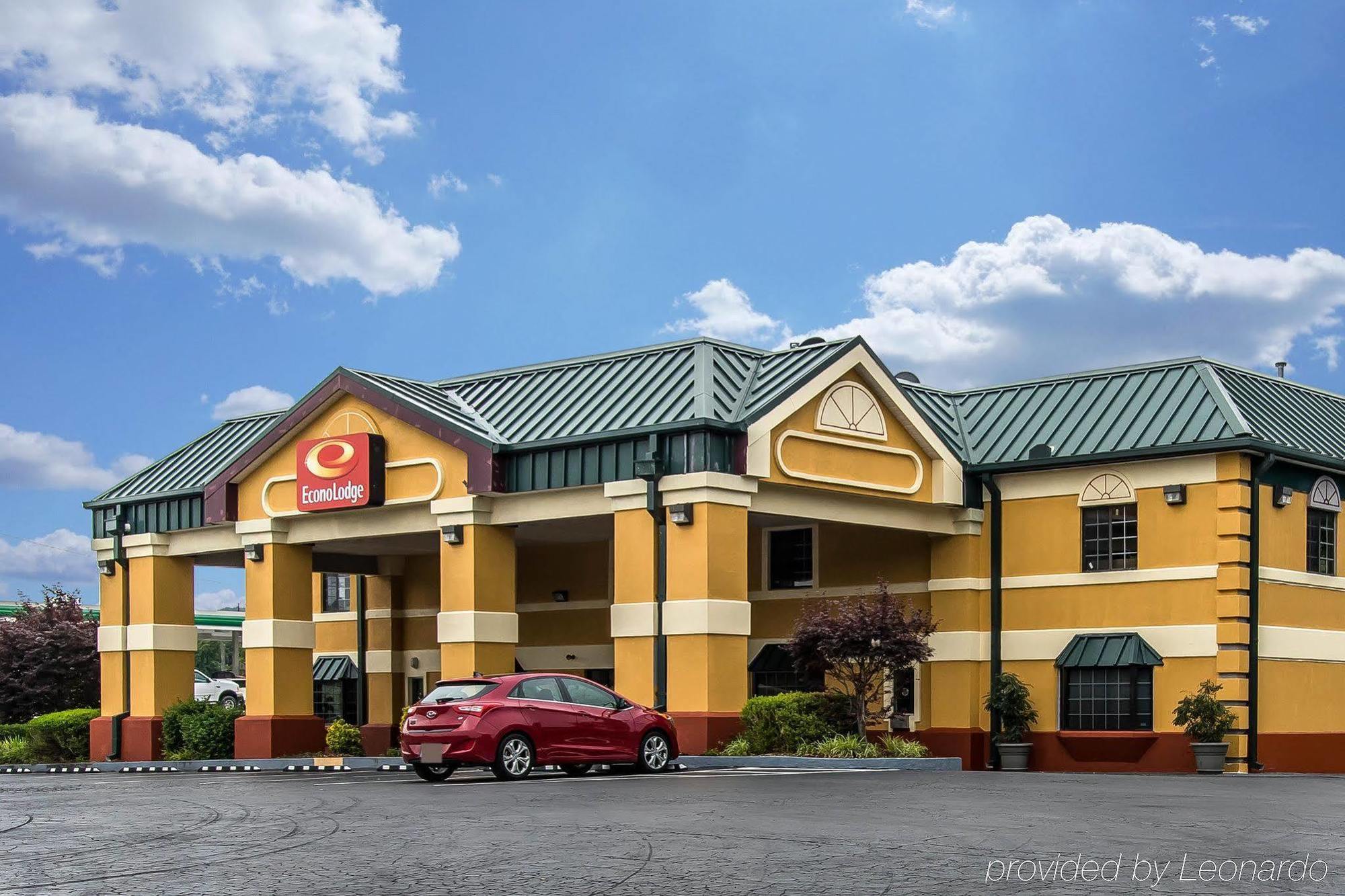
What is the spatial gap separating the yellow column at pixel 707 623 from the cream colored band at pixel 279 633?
9427 mm

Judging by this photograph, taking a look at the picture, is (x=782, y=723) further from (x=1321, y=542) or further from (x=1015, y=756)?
(x=1321, y=542)

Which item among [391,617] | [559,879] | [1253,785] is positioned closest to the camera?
[559,879]

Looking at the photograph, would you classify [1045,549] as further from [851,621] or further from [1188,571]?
[851,621]

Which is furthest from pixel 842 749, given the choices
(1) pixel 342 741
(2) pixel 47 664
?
(2) pixel 47 664

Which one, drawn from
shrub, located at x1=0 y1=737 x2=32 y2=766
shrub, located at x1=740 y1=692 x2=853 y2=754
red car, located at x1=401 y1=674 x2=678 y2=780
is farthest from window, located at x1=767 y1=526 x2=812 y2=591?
shrub, located at x1=0 y1=737 x2=32 y2=766

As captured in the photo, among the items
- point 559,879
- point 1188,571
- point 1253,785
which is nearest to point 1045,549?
point 1188,571

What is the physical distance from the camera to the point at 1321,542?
32.2 m

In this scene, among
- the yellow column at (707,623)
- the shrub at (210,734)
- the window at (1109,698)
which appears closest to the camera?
the yellow column at (707,623)

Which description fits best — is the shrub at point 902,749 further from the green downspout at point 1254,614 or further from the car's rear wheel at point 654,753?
the green downspout at point 1254,614

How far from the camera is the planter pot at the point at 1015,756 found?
31.3 m

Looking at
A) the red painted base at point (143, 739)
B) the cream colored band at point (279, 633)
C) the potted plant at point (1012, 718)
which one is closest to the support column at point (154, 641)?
the red painted base at point (143, 739)

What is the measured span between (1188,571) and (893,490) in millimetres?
5243

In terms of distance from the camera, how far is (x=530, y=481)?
30.0 m

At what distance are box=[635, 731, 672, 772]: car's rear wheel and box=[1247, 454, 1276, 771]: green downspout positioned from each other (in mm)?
10885
